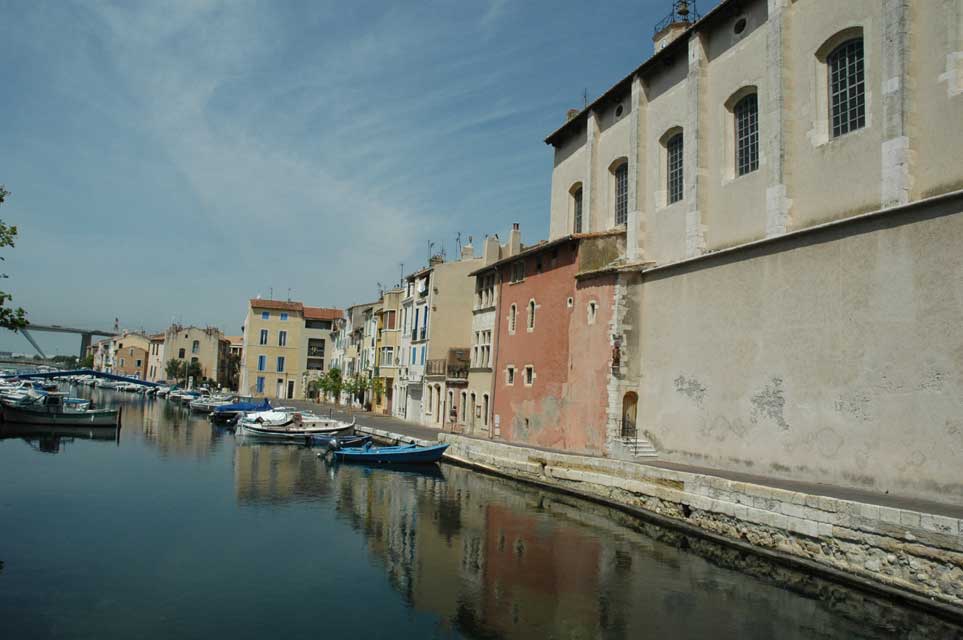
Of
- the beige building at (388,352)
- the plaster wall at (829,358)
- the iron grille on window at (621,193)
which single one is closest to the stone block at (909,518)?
the plaster wall at (829,358)

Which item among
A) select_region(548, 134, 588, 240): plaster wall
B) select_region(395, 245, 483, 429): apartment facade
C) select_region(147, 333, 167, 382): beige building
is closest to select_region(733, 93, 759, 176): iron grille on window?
select_region(548, 134, 588, 240): plaster wall

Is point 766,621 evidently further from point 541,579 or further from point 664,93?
point 664,93

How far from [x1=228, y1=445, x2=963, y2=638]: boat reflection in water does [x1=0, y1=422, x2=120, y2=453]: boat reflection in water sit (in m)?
18.6

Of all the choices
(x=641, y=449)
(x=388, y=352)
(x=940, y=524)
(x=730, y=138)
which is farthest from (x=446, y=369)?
(x=940, y=524)

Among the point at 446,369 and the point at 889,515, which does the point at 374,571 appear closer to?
the point at 889,515

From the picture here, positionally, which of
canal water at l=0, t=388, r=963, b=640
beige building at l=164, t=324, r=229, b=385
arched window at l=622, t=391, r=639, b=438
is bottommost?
canal water at l=0, t=388, r=963, b=640

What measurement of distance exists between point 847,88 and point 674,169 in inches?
295

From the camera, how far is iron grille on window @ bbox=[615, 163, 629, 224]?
90.6 feet

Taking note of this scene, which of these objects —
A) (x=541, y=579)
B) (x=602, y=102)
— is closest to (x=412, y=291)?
(x=602, y=102)

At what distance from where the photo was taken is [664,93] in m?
24.9

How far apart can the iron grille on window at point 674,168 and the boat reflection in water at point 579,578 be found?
11.5 metres

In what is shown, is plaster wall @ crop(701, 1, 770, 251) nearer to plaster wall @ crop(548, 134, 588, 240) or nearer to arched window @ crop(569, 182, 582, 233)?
plaster wall @ crop(548, 134, 588, 240)

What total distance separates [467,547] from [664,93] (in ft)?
58.7

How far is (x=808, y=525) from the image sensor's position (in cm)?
1395
